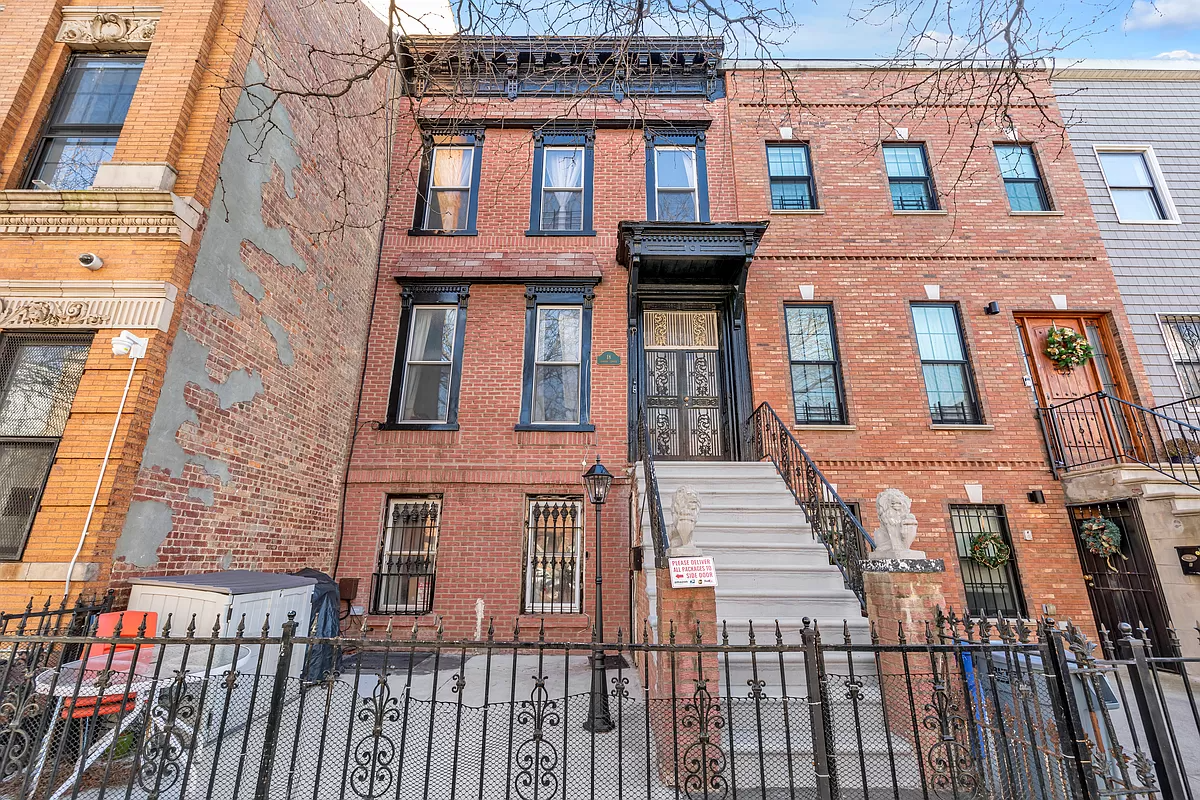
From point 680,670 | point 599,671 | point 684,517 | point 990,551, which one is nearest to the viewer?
point 680,670

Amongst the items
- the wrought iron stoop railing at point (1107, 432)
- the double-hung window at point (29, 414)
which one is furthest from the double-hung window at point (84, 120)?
the wrought iron stoop railing at point (1107, 432)

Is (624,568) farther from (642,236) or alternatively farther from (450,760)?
(642,236)

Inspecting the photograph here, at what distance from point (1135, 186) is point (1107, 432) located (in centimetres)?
551

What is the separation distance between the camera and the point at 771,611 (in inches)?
209

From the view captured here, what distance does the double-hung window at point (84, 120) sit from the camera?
5871 millimetres

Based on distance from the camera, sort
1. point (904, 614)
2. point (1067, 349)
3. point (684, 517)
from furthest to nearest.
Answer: point (1067, 349) < point (684, 517) < point (904, 614)

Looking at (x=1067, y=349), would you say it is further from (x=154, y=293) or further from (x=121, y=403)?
(x=121, y=403)

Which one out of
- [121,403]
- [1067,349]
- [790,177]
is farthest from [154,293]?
[1067,349]

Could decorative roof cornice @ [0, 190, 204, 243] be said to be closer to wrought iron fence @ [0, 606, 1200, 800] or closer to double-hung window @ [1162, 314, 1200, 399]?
wrought iron fence @ [0, 606, 1200, 800]

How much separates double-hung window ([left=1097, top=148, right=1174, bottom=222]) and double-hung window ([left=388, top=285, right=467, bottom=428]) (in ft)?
42.3

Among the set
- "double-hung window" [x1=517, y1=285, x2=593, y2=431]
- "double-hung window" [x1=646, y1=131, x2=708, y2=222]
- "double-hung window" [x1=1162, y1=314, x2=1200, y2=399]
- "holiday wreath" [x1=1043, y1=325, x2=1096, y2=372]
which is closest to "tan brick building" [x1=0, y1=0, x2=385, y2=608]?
"double-hung window" [x1=517, y1=285, x2=593, y2=431]

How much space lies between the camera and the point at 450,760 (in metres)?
4.27

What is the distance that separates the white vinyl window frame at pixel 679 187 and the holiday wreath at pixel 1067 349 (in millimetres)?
6685

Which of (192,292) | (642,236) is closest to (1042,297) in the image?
(642,236)
